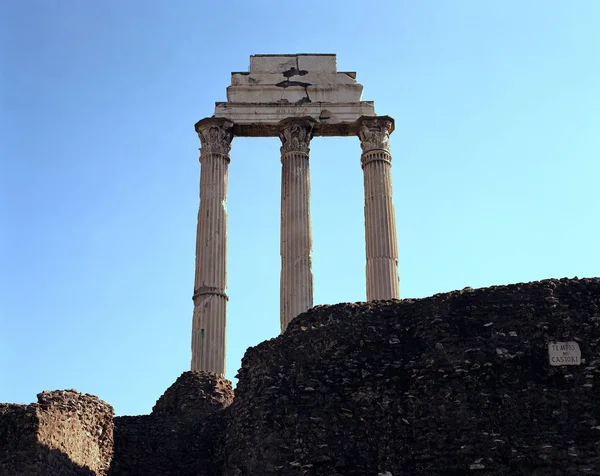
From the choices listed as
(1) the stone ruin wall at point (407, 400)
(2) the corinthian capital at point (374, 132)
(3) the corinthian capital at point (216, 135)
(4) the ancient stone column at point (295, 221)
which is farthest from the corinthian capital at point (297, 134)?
(1) the stone ruin wall at point (407, 400)

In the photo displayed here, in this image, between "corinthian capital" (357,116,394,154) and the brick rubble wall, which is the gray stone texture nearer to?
the brick rubble wall

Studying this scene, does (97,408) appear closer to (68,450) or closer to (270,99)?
(68,450)

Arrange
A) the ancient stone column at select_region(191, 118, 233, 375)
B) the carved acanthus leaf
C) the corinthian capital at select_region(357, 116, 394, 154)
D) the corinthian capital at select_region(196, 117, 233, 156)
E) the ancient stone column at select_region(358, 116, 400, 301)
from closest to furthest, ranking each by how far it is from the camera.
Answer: the ancient stone column at select_region(191, 118, 233, 375), the ancient stone column at select_region(358, 116, 400, 301), the carved acanthus leaf, the corinthian capital at select_region(196, 117, 233, 156), the corinthian capital at select_region(357, 116, 394, 154)

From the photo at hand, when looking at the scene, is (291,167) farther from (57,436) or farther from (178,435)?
(57,436)

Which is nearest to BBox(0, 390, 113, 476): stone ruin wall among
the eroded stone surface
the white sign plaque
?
the white sign plaque

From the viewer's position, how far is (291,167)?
31.0 m

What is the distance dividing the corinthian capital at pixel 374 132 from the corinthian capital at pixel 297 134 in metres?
1.58

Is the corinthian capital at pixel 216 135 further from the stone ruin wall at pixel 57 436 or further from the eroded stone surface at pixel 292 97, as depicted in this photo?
the stone ruin wall at pixel 57 436

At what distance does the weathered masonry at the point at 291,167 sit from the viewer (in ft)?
94.7

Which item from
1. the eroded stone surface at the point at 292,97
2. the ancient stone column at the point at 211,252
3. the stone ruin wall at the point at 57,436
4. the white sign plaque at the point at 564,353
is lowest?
the stone ruin wall at the point at 57,436

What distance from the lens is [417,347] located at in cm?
1650

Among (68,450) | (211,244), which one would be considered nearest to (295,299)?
(211,244)

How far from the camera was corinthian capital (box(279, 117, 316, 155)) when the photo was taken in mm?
31281

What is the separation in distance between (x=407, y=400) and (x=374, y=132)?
673 inches
